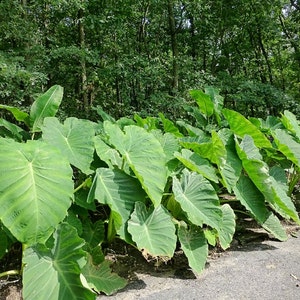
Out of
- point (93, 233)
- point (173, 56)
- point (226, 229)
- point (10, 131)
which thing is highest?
point (173, 56)

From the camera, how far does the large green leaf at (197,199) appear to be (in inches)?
83.7

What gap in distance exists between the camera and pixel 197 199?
2246 millimetres

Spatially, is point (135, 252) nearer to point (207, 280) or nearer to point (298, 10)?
point (207, 280)

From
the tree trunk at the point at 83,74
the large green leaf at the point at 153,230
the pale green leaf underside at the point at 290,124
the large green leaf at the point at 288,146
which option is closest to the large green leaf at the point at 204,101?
the large green leaf at the point at 288,146

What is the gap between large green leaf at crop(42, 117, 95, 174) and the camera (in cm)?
200

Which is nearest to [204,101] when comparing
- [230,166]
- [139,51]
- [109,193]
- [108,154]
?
[230,166]

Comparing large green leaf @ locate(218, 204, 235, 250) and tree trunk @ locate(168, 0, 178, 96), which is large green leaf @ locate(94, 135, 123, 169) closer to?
large green leaf @ locate(218, 204, 235, 250)

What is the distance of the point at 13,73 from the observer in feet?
12.3

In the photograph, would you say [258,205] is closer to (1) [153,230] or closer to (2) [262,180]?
(2) [262,180]

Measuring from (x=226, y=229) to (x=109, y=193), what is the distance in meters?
0.94

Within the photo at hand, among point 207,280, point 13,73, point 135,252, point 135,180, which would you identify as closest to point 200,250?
point 207,280

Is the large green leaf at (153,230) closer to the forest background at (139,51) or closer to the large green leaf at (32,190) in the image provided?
the large green leaf at (32,190)

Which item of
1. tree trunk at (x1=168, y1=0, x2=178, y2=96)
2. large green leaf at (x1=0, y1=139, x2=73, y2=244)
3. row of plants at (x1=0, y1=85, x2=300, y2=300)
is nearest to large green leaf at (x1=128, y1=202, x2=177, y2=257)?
row of plants at (x1=0, y1=85, x2=300, y2=300)

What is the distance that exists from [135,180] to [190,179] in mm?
449
